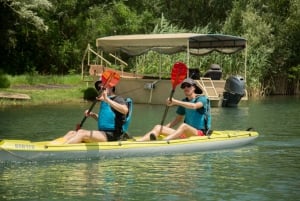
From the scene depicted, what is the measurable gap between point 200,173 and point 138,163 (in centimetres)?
140

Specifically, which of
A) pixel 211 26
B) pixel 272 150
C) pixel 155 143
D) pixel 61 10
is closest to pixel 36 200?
pixel 155 143

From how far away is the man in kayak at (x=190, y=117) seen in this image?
43.5ft

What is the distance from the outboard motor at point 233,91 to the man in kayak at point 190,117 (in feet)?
41.0

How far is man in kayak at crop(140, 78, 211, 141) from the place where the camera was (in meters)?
13.2

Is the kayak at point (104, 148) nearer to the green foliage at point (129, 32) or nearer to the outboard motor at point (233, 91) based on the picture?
the outboard motor at point (233, 91)

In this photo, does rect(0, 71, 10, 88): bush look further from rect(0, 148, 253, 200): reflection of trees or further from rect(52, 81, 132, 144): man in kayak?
rect(0, 148, 253, 200): reflection of trees

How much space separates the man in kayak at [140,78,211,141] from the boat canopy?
1290cm

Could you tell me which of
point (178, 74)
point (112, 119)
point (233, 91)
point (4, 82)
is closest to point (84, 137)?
point (112, 119)

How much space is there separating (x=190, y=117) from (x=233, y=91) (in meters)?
13.0

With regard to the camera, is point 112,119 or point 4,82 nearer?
point 112,119

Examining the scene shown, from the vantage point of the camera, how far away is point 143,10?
4175cm

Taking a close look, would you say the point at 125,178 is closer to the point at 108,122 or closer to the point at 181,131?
the point at 108,122

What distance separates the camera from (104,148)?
12.6m

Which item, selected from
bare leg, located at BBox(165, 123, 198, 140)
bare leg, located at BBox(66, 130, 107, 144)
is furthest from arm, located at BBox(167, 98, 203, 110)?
bare leg, located at BBox(66, 130, 107, 144)
